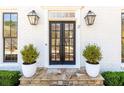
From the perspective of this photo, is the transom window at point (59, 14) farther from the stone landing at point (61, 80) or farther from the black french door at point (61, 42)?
the stone landing at point (61, 80)

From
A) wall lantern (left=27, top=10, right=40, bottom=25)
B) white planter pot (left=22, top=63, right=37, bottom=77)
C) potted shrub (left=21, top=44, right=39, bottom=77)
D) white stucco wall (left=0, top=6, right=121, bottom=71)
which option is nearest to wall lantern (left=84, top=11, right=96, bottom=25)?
white stucco wall (left=0, top=6, right=121, bottom=71)

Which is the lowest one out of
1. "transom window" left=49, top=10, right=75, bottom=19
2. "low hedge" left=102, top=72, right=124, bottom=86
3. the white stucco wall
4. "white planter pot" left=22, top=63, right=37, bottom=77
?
"low hedge" left=102, top=72, right=124, bottom=86

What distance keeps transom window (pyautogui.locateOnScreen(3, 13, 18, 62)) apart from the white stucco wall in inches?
12.4

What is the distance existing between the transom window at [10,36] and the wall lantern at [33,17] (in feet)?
2.51

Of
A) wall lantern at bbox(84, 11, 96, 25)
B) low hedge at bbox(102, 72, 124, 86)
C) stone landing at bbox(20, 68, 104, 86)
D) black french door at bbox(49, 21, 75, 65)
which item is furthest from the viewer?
black french door at bbox(49, 21, 75, 65)

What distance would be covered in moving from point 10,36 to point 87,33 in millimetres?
3415

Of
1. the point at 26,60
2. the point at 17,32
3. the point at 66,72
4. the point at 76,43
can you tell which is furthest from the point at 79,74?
the point at 17,32

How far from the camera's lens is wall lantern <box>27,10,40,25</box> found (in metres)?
8.53

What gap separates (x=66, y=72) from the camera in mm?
8172

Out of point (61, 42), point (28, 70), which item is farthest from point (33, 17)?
point (28, 70)

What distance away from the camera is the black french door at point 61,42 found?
8.97m

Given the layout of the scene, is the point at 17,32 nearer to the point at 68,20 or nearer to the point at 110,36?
the point at 68,20

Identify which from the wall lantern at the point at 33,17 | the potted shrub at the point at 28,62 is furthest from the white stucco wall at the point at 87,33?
the potted shrub at the point at 28,62

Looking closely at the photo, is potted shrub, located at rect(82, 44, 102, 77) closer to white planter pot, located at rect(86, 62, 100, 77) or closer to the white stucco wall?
white planter pot, located at rect(86, 62, 100, 77)
